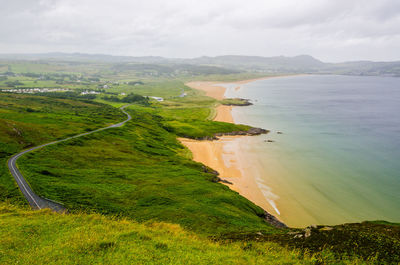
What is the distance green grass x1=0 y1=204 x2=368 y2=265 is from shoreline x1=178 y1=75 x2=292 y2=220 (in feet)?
113

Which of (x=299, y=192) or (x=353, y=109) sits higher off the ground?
(x=353, y=109)

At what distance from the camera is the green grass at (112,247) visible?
19484mm

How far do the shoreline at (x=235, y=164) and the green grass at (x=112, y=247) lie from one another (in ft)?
113

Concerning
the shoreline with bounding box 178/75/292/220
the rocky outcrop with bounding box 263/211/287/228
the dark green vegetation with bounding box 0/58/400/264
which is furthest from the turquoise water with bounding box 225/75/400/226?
the dark green vegetation with bounding box 0/58/400/264

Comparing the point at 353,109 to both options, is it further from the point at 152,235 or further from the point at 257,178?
the point at 152,235

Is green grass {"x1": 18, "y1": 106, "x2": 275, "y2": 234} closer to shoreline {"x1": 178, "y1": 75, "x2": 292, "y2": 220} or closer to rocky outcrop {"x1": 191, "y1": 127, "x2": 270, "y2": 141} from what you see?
shoreline {"x1": 178, "y1": 75, "x2": 292, "y2": 220}

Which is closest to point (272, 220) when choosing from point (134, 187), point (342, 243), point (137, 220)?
point (342, 243)

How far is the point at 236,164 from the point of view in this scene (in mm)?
87312

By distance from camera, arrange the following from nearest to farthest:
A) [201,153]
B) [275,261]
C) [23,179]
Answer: [275,261] < [23,179] < [201,153]

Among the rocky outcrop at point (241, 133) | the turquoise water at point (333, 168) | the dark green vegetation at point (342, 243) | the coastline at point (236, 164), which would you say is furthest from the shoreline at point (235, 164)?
the dark green vegetation at point (342, 243)

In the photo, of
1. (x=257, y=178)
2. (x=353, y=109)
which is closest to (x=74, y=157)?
(x=257, y=178)

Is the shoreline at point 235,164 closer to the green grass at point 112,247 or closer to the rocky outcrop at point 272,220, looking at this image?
the rocky outcrop at point 272,220

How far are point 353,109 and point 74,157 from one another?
218m

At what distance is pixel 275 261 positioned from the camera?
70.7 feet
